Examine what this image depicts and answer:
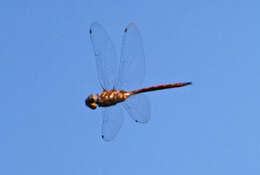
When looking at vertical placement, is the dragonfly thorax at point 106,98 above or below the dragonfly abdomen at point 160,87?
below

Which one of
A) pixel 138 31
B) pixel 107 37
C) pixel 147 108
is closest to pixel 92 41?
pixel 107 37

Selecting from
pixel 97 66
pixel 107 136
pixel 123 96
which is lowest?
pixel 107 136

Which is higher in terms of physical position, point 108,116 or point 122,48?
point 122,48

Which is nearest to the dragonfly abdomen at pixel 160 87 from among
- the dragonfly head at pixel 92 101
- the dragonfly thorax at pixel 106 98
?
the dragonfly thorax at pixel 106 98

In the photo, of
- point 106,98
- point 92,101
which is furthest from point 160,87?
point 92,101

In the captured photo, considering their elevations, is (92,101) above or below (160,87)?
below

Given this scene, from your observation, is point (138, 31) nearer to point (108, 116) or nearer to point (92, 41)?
point (92, 41)

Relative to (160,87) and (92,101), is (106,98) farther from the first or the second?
(160,87)

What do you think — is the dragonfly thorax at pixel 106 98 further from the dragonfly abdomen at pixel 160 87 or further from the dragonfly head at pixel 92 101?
the dragonfly abdomen at pixel 160 87

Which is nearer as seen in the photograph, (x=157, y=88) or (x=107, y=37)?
(x=107, y=37)

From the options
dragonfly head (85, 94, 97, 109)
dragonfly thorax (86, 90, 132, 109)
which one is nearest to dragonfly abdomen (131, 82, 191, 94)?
dragonfly thorax (86, 90, 132, 109)

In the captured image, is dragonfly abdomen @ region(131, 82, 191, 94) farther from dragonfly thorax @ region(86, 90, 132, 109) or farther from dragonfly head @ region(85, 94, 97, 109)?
dragonfly head @ region(85, 94, 97, 109)
